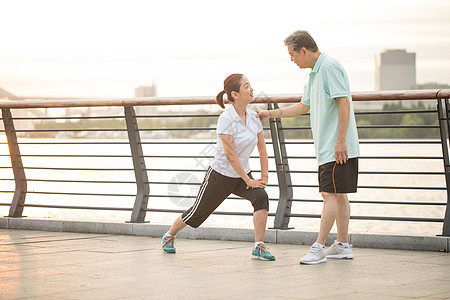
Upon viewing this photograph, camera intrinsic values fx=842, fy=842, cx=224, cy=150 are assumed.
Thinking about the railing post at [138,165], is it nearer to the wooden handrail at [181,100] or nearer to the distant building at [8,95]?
the wooden handrail at [181,100]

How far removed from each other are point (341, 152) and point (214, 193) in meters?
1.05

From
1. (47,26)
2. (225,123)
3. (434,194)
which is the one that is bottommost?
(434,194)

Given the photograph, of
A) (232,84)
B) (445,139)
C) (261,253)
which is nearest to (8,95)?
(232,84)

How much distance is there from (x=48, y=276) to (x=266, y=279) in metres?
1.37

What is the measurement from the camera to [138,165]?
7.97m

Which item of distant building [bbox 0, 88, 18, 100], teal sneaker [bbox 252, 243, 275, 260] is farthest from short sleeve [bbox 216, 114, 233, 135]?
distant building [bbox 0, 88, 18, 100]

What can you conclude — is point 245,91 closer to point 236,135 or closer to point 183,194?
point 236,135

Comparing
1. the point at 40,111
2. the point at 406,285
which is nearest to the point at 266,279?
the point at 406,285

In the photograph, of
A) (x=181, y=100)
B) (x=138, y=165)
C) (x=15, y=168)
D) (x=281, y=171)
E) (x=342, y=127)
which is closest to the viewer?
(x=342, y=127)

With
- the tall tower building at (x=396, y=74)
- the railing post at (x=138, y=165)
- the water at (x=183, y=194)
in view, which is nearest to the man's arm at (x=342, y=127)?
the railing post at (x=138, y=165)

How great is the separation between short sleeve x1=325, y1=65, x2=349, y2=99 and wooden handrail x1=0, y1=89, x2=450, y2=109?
2.82ft

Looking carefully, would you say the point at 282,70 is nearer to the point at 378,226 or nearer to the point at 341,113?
the point at 378,226

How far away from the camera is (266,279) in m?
5.19

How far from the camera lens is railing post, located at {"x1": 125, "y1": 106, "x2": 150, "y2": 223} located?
792 centimetres
